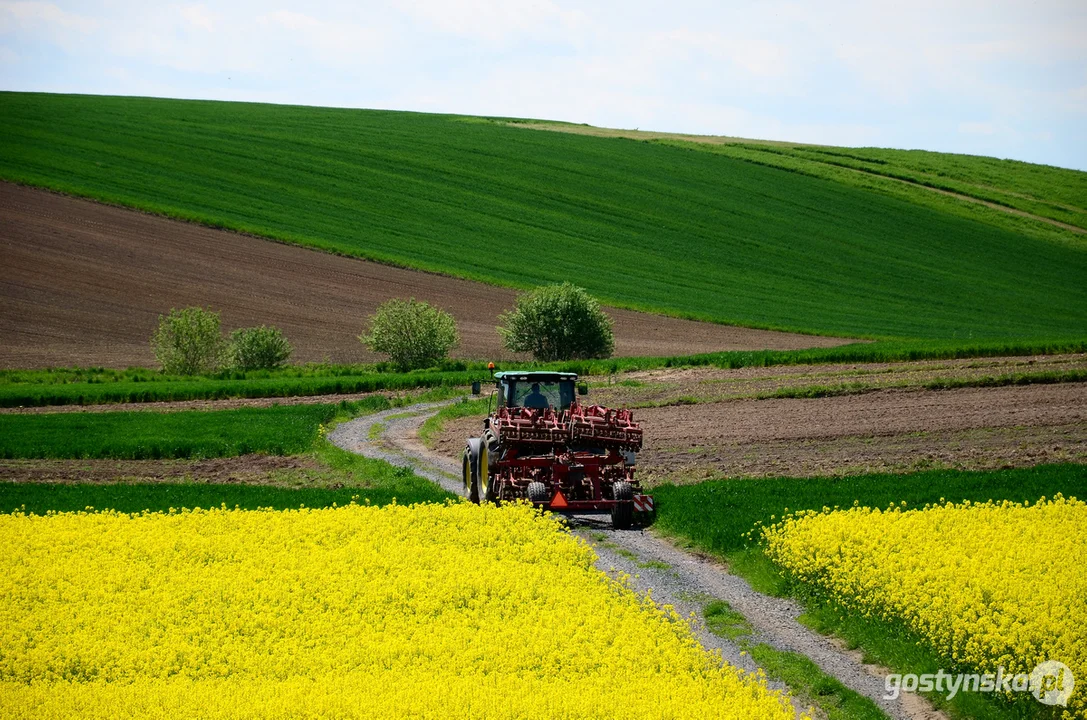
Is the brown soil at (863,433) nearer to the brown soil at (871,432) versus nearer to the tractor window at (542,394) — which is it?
the brown soil at (871,432)

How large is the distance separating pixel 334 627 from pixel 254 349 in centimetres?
3957

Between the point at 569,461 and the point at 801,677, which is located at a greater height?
the point at 569,461

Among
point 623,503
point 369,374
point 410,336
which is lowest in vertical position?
point 623,503

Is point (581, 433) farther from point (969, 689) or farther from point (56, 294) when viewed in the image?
point (56, 294)

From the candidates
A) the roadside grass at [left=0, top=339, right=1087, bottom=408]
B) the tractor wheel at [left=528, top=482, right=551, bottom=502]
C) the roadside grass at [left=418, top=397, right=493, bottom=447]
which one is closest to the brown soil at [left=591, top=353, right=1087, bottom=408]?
the roadside grass at [left=0, top=339, right=1087, bottom=408]

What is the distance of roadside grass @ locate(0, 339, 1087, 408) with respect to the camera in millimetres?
43906

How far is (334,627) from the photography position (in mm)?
14555

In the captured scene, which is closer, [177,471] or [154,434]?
[177,471]

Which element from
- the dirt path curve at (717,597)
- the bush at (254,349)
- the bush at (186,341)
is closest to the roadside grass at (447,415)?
the dirt path curve at (717,597)

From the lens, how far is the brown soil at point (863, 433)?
88.7 feet

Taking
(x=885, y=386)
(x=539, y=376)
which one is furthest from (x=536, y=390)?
(x=885, y=386)

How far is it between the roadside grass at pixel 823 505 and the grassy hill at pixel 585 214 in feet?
150

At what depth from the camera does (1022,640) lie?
40.1ft

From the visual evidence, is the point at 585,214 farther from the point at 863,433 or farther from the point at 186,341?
the point at 863,433
